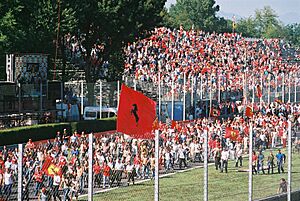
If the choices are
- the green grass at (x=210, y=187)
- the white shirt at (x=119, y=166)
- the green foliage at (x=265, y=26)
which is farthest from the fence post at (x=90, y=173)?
the green foliage at (x=265, y=26)

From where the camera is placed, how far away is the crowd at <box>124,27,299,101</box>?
45750 millimetres

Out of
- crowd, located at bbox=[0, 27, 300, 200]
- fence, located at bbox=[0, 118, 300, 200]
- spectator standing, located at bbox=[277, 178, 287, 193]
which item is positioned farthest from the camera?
spectator standing, located at bbox=[277, 178, 287, 193]

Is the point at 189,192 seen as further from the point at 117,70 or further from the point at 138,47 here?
the point at 138,47

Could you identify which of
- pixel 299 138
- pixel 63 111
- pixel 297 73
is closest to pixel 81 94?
pixel 63 111

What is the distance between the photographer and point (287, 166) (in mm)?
16969

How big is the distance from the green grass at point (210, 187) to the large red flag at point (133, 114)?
1097mm

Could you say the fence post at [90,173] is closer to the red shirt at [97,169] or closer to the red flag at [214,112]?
the red shirt at [97,169]

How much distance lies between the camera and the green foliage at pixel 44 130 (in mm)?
33819

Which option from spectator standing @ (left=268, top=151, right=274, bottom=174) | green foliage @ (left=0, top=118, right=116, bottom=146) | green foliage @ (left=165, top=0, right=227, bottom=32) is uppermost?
green foliage @ (left=165, top=0, right=227, bottom=32)

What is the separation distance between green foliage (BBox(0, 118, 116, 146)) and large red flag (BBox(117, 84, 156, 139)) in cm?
2039

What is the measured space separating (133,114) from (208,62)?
148 feet

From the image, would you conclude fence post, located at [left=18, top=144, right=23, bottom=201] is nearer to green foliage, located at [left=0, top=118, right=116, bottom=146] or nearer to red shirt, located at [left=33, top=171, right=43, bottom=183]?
red shirt, located at [left=33, top=171, right=43, bottom=183]

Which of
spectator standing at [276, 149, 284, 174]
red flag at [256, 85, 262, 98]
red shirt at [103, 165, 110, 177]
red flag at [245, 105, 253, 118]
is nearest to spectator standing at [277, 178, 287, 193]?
spectator standing at [276, 149, 284, 174]

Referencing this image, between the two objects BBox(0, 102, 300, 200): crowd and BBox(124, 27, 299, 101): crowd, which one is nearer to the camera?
BBox(0, 102, 300, 200): crowd
